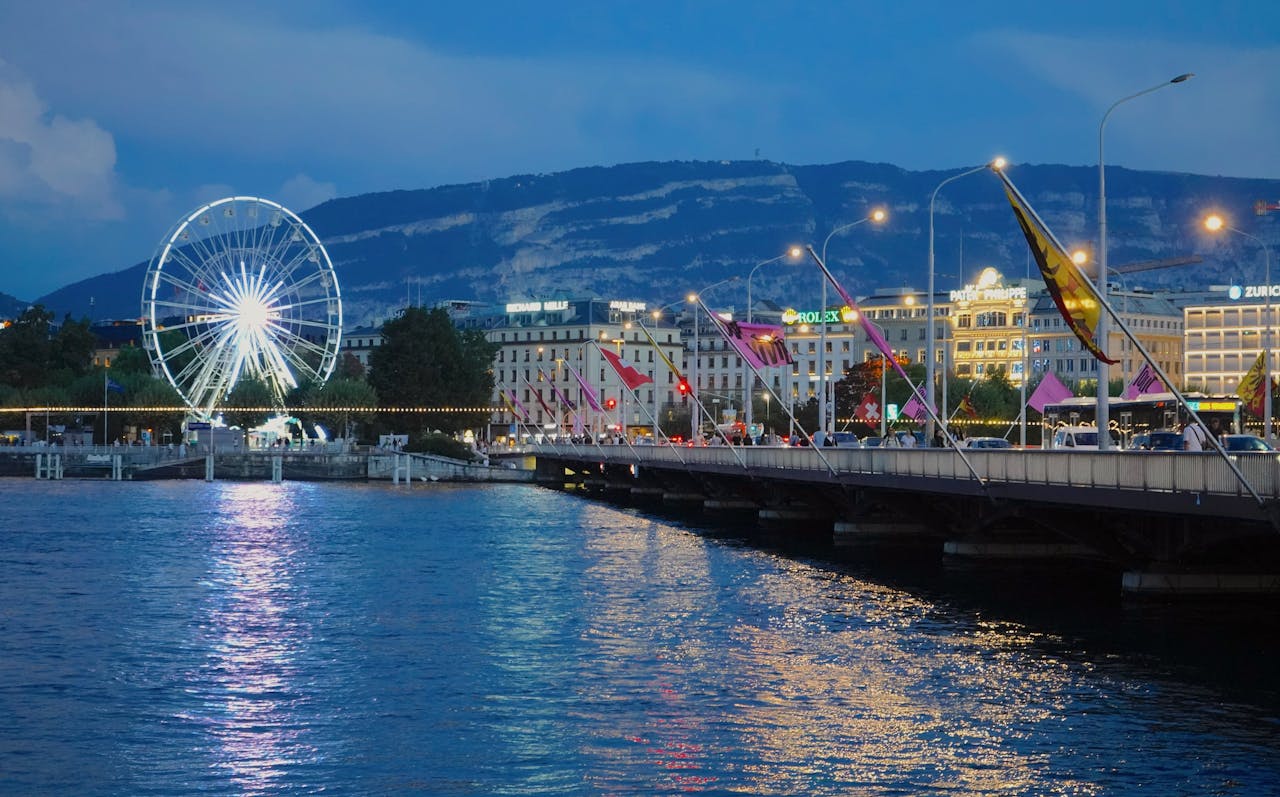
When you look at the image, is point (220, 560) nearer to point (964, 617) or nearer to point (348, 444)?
point (964, 617)

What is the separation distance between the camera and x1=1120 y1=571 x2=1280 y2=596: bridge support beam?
45.4 meters

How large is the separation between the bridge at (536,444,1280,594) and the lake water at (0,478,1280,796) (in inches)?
61.7

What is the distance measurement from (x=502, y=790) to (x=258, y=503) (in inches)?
3731

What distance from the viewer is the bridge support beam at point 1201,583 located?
4541 centimetres

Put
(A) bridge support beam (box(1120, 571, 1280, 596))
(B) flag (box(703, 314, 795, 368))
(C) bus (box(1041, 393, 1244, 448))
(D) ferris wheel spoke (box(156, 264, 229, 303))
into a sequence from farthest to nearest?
(D) ferris wheel spoke (box(156, 264, 229, 303)) < (C) bus (box(1041, 393, 1244, 448)) < (B) flag (box(703, 314, 795, 368)) < (A) bridge support beam (box(1120, 571, 1280, 596))

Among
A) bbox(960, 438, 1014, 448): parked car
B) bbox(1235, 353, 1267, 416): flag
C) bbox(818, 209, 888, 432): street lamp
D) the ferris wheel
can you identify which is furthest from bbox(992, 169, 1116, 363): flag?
the ferris wheel

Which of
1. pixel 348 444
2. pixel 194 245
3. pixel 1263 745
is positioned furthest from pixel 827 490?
pixel 348 444

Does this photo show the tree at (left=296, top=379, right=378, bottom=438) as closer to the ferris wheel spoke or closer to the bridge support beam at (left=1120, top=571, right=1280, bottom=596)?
the ferris wheel spoke

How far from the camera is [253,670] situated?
3769cm

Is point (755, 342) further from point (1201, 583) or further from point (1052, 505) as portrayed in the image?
point (1201, 583)

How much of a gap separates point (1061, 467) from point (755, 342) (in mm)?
43641

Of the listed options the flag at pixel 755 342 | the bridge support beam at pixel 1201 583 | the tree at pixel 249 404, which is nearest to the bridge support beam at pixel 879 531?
the flag at pixel 755 342

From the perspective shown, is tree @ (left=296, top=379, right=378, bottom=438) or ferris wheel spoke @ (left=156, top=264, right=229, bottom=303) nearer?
ferris wheel spoke @ (left=156, top=264, right=229, bottom=303)

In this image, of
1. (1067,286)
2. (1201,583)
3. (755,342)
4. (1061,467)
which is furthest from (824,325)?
→ (1067,286)
